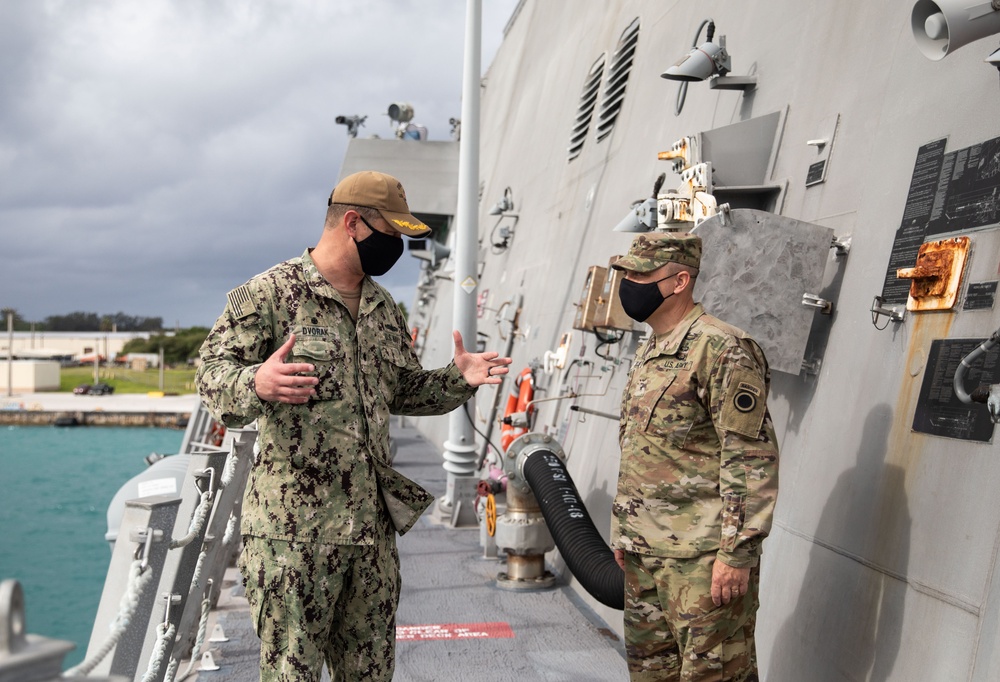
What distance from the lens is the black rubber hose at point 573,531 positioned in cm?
434

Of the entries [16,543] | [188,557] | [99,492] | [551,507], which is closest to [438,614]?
[551,507]

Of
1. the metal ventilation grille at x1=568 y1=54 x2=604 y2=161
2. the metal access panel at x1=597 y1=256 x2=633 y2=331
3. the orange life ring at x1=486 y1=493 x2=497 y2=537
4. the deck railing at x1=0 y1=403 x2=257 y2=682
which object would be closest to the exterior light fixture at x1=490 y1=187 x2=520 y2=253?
the metal ventilation grille at x1=568 y1=54 x2=604 y2=161

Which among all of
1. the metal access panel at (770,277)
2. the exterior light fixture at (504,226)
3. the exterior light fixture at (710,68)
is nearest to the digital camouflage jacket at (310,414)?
the metal access panel at (770,277)

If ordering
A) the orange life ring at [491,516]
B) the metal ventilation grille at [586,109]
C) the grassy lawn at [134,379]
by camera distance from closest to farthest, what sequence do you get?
1. the orange life ring at [491,516]
2. the metal ventilation grille at [586,109]
3. the grassy lawn at [134,379]

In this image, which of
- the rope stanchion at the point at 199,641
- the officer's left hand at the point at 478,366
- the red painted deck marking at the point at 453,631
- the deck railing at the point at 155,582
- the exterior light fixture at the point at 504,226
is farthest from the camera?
the exterior light fixture at the point at 504,226

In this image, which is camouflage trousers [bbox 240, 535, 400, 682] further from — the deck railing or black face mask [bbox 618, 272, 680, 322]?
black face mask [bbox 618, 272, 680, 322]

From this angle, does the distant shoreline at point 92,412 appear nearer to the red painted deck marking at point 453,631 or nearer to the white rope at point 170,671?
the red painted deck marking at point 453,631

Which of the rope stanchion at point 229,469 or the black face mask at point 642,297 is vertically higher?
the black face mask at point 642,297

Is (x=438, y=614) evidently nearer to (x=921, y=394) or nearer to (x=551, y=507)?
(x=551, y=507)

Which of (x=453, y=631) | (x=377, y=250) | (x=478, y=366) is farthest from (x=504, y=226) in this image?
(x=377, y=250)

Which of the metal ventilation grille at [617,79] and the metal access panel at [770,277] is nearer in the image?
the metal access panel at [770,277]

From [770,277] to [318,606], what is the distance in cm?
208

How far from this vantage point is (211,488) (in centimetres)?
292

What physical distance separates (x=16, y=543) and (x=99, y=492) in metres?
10.7
